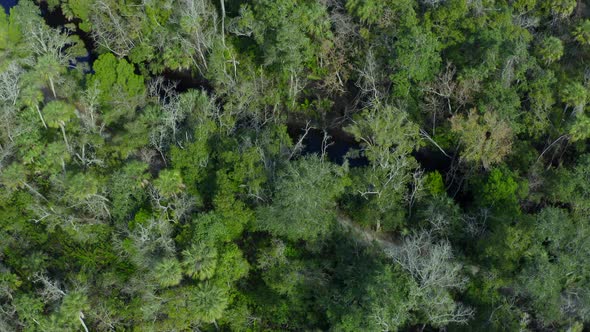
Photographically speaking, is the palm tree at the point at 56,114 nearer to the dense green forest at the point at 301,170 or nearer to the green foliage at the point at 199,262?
the dense green forest at the point at 301,170

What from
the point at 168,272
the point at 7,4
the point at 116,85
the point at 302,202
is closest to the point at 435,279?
the point at 302,202

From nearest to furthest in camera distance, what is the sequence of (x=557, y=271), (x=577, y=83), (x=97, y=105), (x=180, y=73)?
(x=557, y=271) → (x=577, y=83) → (x=97, y=105) → (x=180, y=73)

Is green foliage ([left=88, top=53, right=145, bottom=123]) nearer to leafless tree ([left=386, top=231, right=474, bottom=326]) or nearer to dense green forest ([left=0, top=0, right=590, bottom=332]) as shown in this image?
dense green forest ([left=0, top=0, right=590, bottom=332])

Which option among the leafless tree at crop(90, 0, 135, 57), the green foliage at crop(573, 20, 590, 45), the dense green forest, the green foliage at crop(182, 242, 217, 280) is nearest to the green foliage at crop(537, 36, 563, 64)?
the dense green forest

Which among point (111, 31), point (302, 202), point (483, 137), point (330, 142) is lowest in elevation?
point (330, 142)

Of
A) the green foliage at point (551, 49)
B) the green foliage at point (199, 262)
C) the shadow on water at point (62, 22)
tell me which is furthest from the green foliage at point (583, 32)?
the shadow on water at point (62, 22)

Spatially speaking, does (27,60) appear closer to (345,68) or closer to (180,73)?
(180,73)

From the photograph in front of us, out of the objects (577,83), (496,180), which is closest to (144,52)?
(496,180)

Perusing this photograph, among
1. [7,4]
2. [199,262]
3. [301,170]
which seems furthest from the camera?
[7,4]

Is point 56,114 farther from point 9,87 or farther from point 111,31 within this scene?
point 111,31
